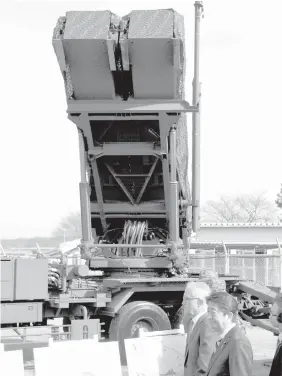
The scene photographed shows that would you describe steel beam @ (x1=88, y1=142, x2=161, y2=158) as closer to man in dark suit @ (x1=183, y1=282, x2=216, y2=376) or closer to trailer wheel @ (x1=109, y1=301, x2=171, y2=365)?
trailer wheel @ (x1=109, y1=301, x2=171, y2=365)

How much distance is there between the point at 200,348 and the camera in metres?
5.27

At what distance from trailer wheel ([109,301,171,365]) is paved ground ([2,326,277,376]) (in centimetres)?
122

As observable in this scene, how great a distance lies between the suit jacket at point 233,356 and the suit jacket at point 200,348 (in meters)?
0.86

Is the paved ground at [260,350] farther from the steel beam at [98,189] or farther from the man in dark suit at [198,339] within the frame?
the man in dark suit at [198,339]

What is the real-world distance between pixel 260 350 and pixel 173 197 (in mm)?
3657

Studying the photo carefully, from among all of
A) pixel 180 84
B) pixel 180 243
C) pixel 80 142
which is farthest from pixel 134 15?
pixel 180 243

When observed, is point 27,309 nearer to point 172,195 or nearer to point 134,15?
point 172,195

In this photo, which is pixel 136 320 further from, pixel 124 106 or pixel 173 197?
pixel 124 106

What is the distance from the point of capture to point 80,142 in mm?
10930

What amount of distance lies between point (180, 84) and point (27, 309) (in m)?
4.26

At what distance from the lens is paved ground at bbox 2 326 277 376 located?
353 inches

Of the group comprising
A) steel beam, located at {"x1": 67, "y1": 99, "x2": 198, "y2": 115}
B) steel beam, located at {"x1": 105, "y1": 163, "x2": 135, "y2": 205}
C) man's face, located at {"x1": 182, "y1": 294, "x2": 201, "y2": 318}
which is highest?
steel beam, located at {"x1": 67, "y1": 99, "x2": 198, "y2": 115}

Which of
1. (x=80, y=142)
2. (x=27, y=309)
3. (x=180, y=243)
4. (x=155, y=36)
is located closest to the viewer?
(x=155, y=36)

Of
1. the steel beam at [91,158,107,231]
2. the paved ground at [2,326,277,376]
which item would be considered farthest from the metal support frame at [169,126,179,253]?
the paved ground at [2,326,277,376]
